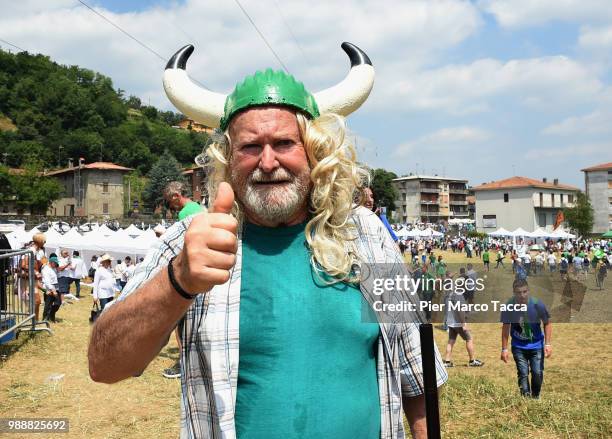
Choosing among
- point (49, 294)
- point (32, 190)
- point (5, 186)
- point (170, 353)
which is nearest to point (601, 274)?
point (170, 353)

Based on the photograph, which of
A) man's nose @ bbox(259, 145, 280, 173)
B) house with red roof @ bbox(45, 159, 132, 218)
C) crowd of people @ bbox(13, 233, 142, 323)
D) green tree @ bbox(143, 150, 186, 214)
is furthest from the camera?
green tree @ bbox(143, 150, 186, 214)

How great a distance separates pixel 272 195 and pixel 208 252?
561 mm

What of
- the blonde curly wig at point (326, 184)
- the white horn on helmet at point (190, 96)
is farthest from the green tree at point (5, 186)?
the blonde curly wig at point (326, 184)

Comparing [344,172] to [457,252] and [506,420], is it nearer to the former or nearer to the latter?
[506,420]

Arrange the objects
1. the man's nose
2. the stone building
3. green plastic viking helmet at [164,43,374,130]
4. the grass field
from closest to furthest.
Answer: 1. the man's nose
2. green plastic viking helmet at [164,43,374,130]
3. the grass field
4. the stone building

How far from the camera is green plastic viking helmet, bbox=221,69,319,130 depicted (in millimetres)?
1727

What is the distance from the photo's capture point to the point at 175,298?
1.23m

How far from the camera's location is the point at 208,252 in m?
1.16

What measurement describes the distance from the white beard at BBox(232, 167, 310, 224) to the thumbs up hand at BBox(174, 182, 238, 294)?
1.63ft

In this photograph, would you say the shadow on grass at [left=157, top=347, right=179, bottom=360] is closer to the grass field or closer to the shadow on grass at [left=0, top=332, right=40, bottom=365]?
the grass field

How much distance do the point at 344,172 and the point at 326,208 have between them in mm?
170

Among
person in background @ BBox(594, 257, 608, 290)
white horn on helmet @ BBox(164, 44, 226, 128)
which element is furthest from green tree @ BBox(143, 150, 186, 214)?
white horn on helmet @ BBox(164, 44, 226, 128)

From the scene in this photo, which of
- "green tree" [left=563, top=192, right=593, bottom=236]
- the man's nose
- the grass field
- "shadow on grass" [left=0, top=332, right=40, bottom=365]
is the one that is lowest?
the grass field

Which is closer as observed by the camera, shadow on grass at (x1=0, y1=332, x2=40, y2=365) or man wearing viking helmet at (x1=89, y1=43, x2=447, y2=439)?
man wearing viking helmet at (x1=89, y1=43, x2=447, y2=439)
